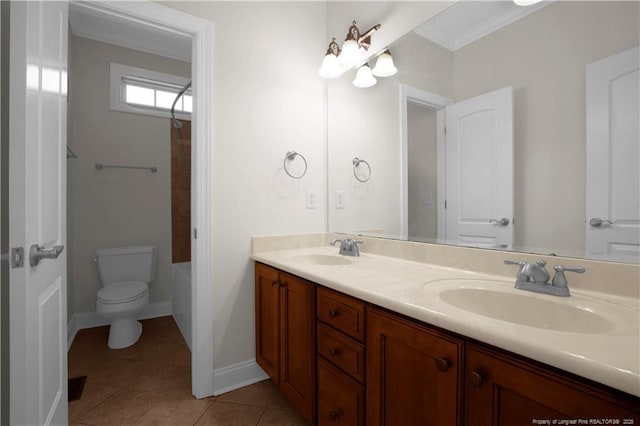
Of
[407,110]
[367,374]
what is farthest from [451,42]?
[367,374]

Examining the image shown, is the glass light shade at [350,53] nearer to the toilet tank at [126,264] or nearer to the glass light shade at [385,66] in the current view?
the glass light shade at [385,66]

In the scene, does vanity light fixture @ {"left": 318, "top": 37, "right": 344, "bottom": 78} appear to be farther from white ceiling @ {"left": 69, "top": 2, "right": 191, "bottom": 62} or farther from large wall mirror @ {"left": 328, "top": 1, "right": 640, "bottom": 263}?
white ceiling @ {"left": 69, "top": 2, "right": 191, "bottom": 62}

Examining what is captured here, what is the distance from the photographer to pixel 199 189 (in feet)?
5.32

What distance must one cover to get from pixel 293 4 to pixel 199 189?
1406 mm

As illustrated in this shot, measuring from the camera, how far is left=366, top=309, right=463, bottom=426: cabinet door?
70cm

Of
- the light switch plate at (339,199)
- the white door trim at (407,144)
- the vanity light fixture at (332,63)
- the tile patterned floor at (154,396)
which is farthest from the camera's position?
the light switch plate at (339,199)

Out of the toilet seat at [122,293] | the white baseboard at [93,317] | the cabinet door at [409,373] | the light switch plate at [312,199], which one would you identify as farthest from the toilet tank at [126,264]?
the cabinet door at [409,373]

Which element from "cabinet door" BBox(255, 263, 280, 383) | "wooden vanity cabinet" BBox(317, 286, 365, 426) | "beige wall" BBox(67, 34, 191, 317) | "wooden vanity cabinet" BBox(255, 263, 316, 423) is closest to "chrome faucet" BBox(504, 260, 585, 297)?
"wooden vanity cabinet" BBox(317, 286, 365, 426)

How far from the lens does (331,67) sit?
1.88 meters

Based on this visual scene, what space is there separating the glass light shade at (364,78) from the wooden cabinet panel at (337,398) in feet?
5.16

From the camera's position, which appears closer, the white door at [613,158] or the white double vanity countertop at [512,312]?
the white double vanity countertop at [512,312]

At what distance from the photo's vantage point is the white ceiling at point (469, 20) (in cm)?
109

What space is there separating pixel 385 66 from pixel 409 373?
154 cm

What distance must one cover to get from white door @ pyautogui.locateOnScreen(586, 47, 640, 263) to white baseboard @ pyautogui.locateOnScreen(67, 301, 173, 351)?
283cm
